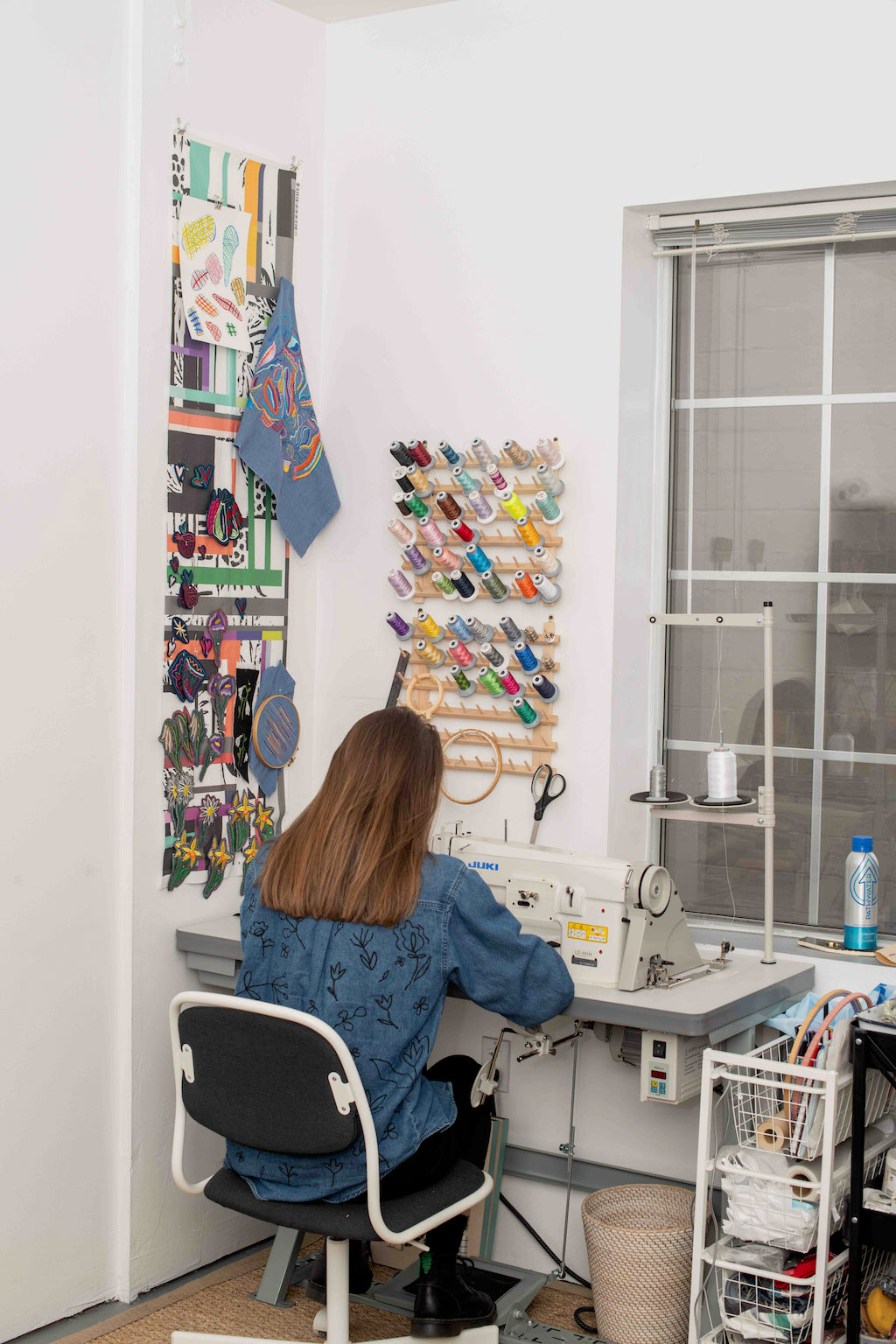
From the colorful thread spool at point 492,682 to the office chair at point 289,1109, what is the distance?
3.65ft

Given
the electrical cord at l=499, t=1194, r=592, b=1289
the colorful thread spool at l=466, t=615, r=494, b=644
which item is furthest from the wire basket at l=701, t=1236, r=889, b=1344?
the colorful thread spool at l=466, t=615, r=494, b=644

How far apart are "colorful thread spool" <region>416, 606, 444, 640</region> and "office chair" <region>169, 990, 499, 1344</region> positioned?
3.89ft

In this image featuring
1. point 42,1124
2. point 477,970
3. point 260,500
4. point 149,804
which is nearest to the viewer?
point 477,970

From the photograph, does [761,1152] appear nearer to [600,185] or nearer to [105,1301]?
[105,1301]

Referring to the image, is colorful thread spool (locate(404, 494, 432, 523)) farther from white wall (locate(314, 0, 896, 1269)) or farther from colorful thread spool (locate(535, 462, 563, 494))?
colorful thread spool (locate(535, 462, 563, 494))

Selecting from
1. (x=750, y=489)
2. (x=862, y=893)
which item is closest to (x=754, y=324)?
(x=750, y=489)

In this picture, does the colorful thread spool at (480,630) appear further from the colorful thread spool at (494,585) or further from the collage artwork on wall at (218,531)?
the collage artwork on wall at (218,531)

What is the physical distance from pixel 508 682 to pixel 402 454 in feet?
1.91

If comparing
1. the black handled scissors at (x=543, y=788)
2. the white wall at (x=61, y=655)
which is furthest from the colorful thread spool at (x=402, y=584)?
the white wall at (x=61, y=655)

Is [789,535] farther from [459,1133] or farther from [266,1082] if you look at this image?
[266,1082]

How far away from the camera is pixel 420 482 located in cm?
312

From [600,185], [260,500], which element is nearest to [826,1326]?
[260,500]

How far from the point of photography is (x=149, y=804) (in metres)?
2.83

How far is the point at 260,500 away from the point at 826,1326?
6.65 feet
